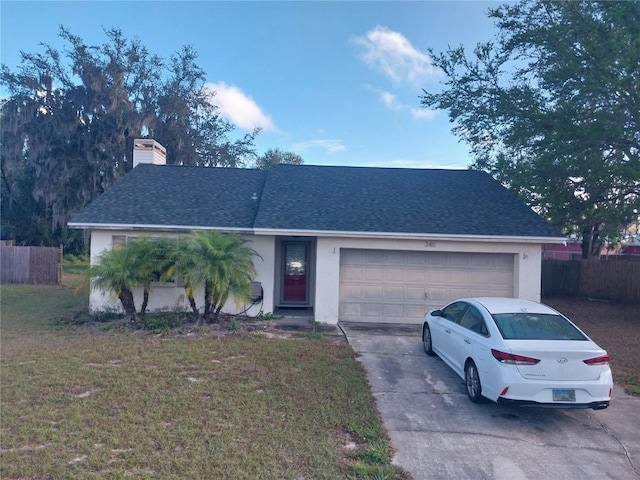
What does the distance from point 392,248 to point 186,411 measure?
24.8 ft

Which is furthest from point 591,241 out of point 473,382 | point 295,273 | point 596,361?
point 473,382

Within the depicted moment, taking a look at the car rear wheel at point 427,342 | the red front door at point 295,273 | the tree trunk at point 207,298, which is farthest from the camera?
the red front door at point 295,273

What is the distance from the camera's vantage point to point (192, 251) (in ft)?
35.1

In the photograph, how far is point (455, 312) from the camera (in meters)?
8.38

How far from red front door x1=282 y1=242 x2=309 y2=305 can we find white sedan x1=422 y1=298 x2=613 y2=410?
766 cm

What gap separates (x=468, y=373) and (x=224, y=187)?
A: 34.0 ft

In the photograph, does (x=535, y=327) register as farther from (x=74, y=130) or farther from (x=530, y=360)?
(x=74, y=130)

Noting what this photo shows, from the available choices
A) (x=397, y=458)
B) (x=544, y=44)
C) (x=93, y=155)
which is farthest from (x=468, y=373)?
(x=93, y=155)

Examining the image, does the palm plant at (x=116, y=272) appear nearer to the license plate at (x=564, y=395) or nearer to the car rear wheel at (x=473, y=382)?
the car rear wheel at (x=473, y=382)

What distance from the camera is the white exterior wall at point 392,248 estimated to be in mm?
12266

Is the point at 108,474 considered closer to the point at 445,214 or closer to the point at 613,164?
the point at 445,214

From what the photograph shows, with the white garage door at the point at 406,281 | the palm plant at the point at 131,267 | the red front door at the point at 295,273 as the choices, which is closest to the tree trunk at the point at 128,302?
the palm plant at the point at 131,267

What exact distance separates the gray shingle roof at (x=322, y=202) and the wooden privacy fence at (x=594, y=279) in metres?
6.47

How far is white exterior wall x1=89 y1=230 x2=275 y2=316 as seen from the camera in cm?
1255
